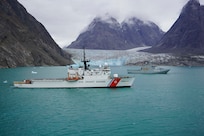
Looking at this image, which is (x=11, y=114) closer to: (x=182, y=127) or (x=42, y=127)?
(x=42, y=127)

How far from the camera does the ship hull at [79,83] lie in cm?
5606

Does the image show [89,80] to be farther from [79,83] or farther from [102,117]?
[102,117]

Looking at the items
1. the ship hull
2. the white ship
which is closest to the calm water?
the white ship

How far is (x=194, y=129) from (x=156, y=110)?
29.5 feet

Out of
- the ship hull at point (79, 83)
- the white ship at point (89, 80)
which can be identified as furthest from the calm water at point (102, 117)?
the ship hull at point (79, 83)

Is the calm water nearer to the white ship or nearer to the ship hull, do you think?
the white ship

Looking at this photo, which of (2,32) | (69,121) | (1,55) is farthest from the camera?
(2,32)

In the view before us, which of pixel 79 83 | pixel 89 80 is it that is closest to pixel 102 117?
pixel 89 80

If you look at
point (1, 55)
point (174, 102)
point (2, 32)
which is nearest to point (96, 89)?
point (174, 102)

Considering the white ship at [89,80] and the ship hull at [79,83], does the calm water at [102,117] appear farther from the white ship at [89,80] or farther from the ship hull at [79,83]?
the ship hull at [79,83]

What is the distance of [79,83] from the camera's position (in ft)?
184

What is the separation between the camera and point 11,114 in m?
31.9

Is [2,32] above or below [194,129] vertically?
above

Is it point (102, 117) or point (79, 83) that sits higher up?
point (79, 83)
